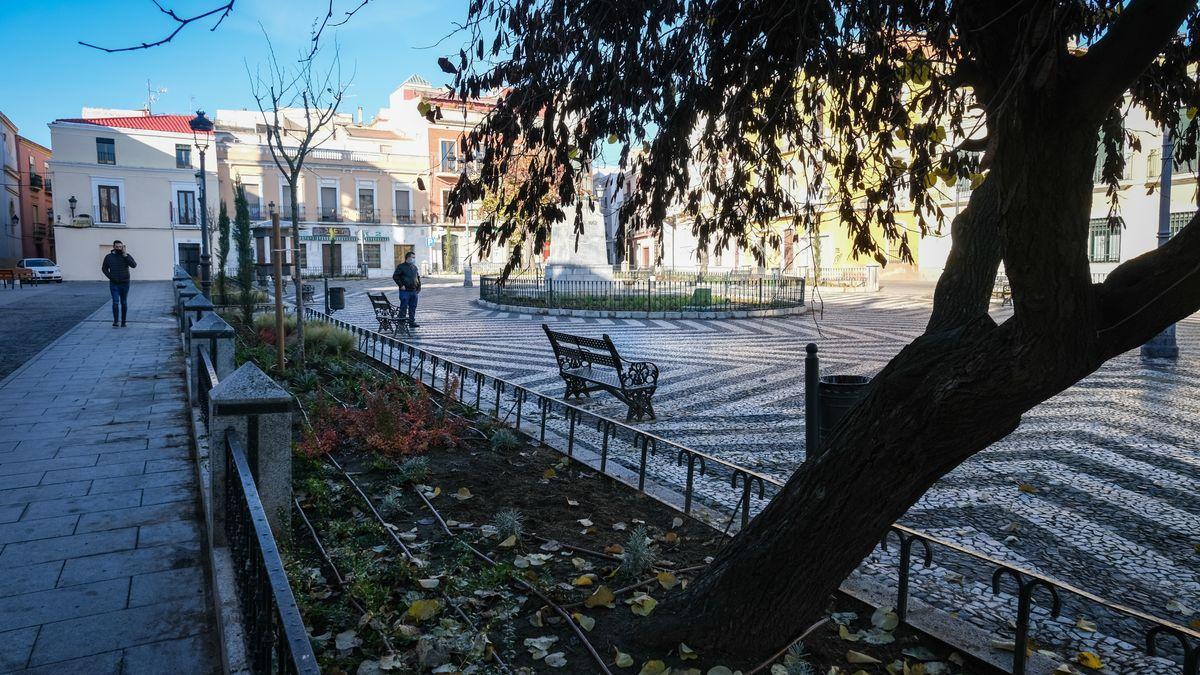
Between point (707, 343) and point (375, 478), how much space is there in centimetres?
895

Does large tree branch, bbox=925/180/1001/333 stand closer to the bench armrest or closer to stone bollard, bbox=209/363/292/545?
stone bollard, bbox=209/363/292/545

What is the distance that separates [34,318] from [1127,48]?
64.3ft

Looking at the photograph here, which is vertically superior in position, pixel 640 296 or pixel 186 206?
pixel 186 206

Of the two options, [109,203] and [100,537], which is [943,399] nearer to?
[100,537]

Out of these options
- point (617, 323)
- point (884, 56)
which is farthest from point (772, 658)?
point (617, 323)

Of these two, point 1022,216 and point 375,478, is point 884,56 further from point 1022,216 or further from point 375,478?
point 375,478

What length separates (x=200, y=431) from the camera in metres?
5.33

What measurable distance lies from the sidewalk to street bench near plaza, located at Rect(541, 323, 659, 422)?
3.42 metres

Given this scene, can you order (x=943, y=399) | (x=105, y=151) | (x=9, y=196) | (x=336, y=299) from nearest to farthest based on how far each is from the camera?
1. (x=943, y=399)
2. (x=336, y=299)
3. (x=105, y=151)
4. (x=9, y=196)

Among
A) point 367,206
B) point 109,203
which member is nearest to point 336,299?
point 109,203

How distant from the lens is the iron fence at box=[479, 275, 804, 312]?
19375 mm

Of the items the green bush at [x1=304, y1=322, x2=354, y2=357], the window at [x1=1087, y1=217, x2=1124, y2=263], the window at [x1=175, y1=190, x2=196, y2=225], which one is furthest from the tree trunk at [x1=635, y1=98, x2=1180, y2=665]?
the window at [x1=175, y1=190, x2=196, y2=225]

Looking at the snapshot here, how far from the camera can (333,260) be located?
44219 mm

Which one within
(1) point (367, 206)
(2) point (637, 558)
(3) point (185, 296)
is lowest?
(2) point (637, 558)
